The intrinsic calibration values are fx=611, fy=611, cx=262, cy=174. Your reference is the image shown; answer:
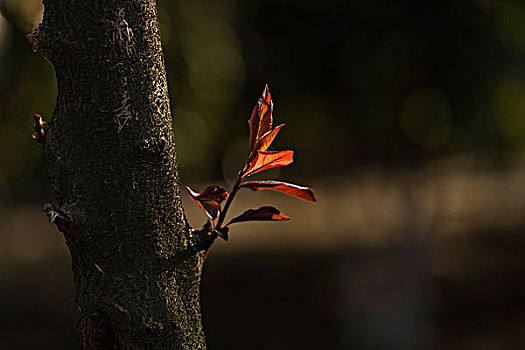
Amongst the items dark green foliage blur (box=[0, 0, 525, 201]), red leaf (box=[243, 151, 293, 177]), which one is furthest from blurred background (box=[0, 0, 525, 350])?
red leaf (box=[243, 151, 293, 177])

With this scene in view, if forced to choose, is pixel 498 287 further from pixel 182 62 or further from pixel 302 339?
pixel 182 62

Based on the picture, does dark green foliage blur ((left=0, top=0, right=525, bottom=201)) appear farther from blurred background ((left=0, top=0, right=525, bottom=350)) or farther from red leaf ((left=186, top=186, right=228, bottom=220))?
red leaf ((left=186, top=186, right=228, bottom=220))

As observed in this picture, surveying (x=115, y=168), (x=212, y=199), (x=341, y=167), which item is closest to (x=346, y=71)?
(x=341, y=167)

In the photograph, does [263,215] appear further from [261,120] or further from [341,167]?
[341,167]

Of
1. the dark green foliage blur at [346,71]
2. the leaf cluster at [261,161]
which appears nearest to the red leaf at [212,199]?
the leaf cluster at [261,161]

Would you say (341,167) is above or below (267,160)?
above

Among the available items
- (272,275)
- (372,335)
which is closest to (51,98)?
(272,275)

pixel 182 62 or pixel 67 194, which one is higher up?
pixel 182 62
